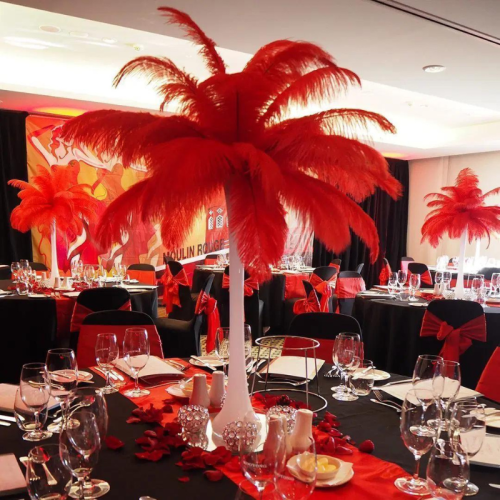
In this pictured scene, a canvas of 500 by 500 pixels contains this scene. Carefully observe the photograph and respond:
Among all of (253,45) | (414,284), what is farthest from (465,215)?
(253,45)

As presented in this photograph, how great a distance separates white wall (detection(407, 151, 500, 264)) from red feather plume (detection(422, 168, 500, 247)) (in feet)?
19.6

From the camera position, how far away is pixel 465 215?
4746 mm

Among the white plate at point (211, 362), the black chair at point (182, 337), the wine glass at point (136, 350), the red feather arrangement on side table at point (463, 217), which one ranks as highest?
the red feather arrangement on side table at point (463, 217)

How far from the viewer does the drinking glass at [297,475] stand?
40.4 inches

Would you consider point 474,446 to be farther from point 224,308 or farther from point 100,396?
point 224,308

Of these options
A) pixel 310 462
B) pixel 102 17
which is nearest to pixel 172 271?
pixel 102 17

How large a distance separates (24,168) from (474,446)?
7.89m

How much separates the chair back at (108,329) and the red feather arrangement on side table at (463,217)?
9.71 ft

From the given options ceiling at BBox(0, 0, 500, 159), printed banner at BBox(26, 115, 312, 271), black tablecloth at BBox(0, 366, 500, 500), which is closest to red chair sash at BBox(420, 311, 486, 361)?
black tablecloth at BBox(0, 366, 500, 500)

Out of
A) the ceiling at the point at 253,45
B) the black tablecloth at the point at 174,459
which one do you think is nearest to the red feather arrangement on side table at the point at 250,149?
the black tablecloth at the point at 174,459

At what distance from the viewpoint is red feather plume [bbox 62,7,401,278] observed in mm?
1403

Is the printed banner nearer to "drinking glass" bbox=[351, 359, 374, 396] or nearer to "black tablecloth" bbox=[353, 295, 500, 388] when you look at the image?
"black tablecloth" bbox=[353, 295, 500, 388]

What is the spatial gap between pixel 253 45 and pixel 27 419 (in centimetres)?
412

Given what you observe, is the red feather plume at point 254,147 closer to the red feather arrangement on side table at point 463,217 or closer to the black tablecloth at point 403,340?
the black tablecloth at point 403,340
